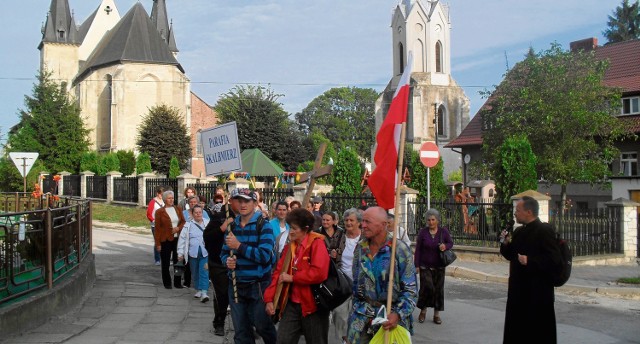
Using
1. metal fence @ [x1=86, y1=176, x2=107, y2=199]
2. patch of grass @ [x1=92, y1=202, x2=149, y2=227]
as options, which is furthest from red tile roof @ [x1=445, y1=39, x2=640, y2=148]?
metal fence @ [x1=86, y1=176, x2=107, y2=199]

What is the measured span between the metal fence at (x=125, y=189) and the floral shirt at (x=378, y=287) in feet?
99.6

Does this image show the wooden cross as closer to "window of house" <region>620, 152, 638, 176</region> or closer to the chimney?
"window of house" <region>620, 152, 638, 176</region>

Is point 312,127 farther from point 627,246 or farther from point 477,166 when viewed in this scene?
point 627,246

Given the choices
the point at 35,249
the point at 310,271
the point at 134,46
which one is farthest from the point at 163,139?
the point at 310,271

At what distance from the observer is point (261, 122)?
62.5m

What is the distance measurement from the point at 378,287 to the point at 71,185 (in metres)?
40.1

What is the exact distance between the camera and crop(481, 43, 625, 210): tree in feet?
93.5

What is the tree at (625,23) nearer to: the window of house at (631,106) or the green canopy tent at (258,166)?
the window of house at (631,106)

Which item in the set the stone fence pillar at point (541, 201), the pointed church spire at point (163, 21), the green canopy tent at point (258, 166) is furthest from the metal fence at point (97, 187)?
the pointed church spire at point (163, 21)

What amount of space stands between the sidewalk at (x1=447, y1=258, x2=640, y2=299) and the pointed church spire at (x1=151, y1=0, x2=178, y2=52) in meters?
73.1

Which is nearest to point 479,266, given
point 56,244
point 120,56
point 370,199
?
point 370,199

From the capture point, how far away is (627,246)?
1770cm

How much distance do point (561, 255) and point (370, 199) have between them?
12.5m

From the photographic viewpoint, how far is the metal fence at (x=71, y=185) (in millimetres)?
40906
